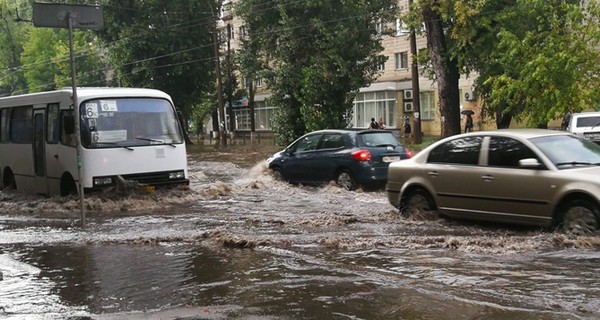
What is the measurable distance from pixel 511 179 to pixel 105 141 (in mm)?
8203

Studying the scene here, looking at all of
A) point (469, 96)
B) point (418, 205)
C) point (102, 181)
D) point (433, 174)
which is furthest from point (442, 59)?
point (433, 174)

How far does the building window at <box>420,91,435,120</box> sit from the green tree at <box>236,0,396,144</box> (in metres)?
14.6

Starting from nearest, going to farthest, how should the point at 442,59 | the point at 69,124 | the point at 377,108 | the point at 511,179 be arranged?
the point at 511,179 → the point at 69,124 → the point at 442,59 → the point at 377,108

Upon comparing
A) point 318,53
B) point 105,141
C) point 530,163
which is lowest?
point 530,163

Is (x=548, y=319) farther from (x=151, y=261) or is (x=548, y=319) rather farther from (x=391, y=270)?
(x=151, y=261)

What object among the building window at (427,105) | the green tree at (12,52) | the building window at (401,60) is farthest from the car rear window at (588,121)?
the green tree at (12,52)

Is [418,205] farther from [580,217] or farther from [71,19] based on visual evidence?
[71,19]

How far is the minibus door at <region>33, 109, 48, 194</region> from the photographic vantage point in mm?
15398

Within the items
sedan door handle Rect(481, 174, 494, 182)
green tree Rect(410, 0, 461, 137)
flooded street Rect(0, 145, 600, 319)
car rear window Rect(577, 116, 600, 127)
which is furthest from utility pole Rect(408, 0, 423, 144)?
sedan door handle Rect(481, 174, 494, 182)

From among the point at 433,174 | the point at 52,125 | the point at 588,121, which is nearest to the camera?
the point at 433,174

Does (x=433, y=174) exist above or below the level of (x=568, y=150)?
below

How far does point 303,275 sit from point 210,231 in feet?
11.3

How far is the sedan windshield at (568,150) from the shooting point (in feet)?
30.0

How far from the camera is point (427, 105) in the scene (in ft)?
174
